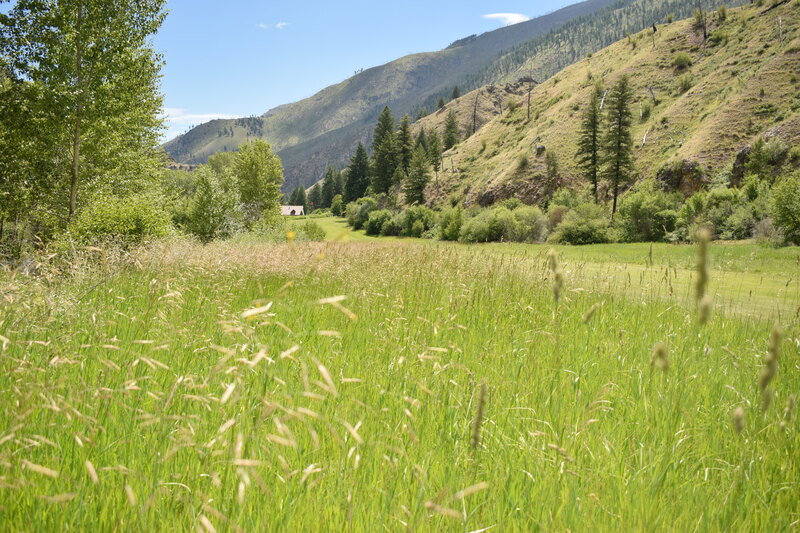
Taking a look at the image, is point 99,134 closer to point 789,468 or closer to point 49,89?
point 49,89

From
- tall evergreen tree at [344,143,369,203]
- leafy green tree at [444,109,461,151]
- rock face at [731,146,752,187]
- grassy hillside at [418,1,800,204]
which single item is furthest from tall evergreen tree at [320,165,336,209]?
rock face at [731,146,752,187]

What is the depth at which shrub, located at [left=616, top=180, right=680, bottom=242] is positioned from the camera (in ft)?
113

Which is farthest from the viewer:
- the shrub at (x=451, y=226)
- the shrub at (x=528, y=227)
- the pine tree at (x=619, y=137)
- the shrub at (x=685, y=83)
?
the shrub at (x=685, y=83)

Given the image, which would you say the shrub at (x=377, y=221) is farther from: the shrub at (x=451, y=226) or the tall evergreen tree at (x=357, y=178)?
the tall evergreen tree at (x=357, y=178)

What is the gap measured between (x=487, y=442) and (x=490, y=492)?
432 mm

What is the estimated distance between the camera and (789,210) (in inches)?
888

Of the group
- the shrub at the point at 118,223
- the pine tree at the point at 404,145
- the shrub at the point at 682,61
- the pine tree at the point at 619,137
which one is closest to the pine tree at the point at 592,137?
the pine tree at the point at 619,137

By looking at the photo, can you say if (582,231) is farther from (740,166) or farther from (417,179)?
(417,179)

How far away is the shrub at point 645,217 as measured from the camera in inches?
1362

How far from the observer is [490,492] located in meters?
1.89

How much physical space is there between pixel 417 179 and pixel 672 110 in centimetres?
3493

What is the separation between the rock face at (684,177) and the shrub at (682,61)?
107ft

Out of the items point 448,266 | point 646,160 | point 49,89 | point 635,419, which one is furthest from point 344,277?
point 646,160

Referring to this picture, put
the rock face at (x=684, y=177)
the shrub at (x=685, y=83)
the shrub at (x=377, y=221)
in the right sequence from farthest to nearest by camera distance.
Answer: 1. the shrub at (x=685, y=83)
2. the shrub at (x=377, y=221)
3. the rock face at (x=684, y=177)
